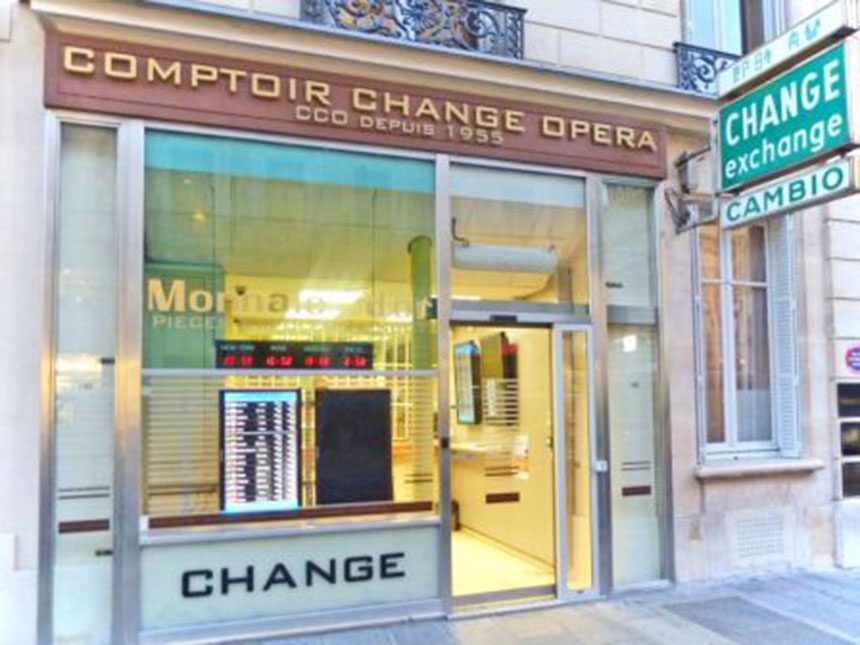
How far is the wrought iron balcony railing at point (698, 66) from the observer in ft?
22.4

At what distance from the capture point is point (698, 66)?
22.7 ft

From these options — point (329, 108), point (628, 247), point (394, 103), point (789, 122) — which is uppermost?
point (394, 103)

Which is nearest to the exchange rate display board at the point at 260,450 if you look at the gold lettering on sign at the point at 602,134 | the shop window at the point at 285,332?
the shop window at the point at 285,332

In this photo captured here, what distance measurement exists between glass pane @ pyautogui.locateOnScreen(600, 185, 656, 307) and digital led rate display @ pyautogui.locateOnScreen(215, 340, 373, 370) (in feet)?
7.90

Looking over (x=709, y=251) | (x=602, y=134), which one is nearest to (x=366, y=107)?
(x=602, y=134)

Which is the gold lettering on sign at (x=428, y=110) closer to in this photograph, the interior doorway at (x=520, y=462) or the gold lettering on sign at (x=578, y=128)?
the gold lettering on sign at (x=578, y=128)

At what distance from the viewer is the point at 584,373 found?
248 inches

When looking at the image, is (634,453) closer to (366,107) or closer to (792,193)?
(792,193)

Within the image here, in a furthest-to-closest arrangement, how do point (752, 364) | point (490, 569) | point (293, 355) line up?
point (752, 364), point (490, 569), point (293, 355)

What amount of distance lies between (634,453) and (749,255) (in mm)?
2487

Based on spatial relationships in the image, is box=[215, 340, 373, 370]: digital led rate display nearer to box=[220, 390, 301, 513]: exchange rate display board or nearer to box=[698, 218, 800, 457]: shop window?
box=[220, 390, 301, 513]: exchange rate display board

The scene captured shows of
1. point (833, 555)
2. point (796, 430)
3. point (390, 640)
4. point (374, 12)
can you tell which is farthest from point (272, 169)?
point (833, 555)

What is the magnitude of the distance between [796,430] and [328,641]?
195 inches

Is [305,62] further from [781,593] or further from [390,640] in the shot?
[781,593]
